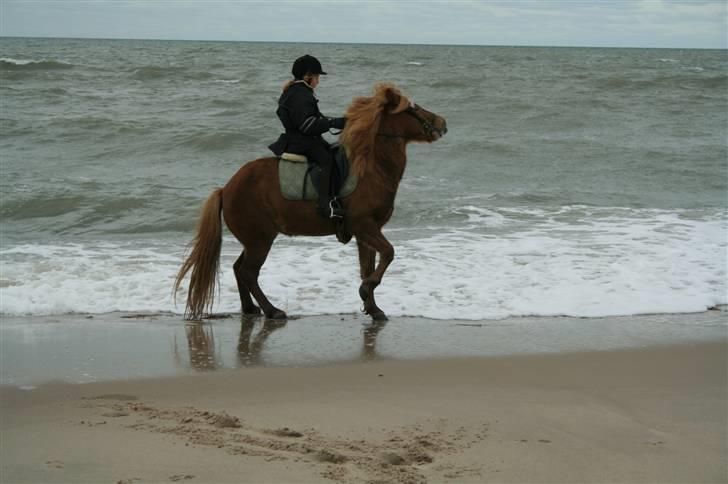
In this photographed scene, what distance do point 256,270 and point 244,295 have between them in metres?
0.26

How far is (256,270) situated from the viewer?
7297 millimetres

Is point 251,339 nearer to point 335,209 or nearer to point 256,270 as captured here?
point 256,270

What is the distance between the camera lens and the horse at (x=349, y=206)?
22.6 feet

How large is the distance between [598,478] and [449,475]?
2.27ft

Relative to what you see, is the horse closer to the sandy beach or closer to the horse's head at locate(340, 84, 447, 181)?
the horse's head at locate(340, 84, 447, 181)

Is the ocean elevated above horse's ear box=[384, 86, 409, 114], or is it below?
below

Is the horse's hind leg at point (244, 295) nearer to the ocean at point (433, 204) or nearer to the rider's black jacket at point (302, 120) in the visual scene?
the ocean at point (433, 204)

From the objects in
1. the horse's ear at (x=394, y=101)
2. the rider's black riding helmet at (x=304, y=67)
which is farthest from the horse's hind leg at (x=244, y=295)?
the horse's ear at (x=394, y=101)

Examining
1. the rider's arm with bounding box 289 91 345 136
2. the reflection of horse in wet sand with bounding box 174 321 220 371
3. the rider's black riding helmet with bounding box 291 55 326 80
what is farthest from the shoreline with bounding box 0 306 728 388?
the rider's black riding helmet with bounding box 291 55 326 80

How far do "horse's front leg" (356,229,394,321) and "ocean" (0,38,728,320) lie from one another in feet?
1.36

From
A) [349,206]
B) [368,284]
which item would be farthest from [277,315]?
[349,206]

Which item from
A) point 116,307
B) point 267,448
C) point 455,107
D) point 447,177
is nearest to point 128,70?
point 455,107

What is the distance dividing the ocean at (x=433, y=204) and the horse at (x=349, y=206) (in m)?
0.49

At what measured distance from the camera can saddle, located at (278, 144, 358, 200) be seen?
6953 millimetres
